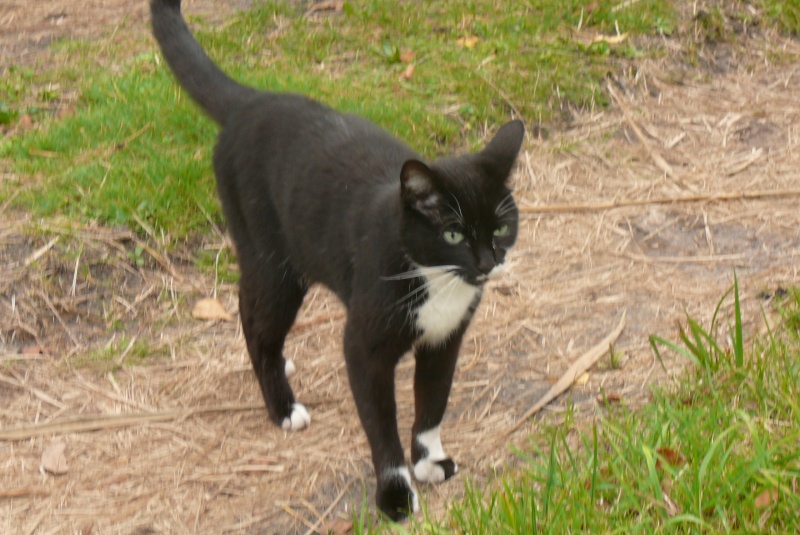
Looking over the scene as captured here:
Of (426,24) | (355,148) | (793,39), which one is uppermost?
(355,148)

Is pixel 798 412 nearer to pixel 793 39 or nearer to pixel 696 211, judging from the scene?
pixel 696 211

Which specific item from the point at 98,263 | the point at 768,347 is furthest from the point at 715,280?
the point at 98,263

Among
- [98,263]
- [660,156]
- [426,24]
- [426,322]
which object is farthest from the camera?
[426,24]

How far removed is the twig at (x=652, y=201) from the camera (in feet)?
16.1

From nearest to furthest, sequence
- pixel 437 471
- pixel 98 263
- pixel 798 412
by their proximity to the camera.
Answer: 1. pixel 798 412
2. pixel 437 471
3. pixel 98 263

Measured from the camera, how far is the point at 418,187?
2.87 metres

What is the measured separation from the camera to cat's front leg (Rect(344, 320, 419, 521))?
10.5ft

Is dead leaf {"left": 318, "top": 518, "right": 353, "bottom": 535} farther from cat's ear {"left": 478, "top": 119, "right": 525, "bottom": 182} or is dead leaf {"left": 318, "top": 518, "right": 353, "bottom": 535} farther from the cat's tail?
the cat's tail

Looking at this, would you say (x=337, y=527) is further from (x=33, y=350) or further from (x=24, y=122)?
(x=24, y=122)

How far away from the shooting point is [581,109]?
568cm

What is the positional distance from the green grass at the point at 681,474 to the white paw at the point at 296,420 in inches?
36.7

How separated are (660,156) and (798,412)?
298cm

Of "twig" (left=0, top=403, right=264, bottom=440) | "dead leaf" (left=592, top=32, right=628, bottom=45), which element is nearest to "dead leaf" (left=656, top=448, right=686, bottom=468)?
"twig" (left=0, top=403, right=264, bottom=440)

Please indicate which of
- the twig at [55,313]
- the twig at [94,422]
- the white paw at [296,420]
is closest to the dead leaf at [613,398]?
the white paw at [296,420]
